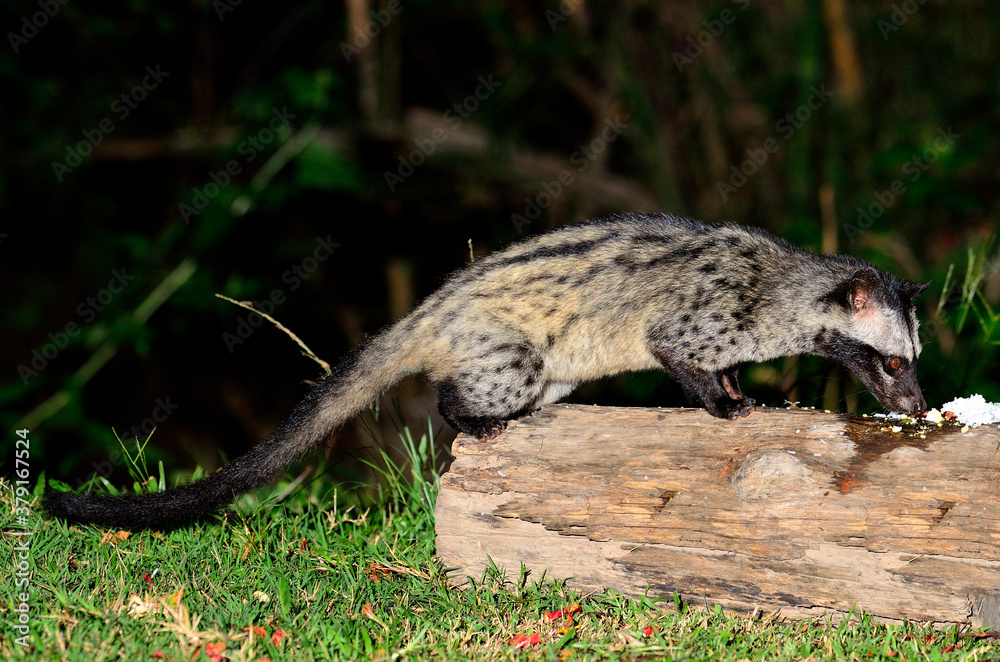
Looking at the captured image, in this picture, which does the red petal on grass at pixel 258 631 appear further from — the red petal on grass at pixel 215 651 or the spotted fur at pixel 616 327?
the spotted fur at pixel 616 327

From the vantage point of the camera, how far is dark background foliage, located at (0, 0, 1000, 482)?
871cm

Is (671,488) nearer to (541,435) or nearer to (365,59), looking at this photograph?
(541,435)

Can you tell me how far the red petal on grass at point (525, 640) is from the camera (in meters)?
4.11

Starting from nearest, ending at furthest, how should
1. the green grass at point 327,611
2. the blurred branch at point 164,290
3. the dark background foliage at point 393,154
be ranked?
the green grass at point 327,611 < the blurred branch at point 164,290 < the dark background foliage at point 393,154

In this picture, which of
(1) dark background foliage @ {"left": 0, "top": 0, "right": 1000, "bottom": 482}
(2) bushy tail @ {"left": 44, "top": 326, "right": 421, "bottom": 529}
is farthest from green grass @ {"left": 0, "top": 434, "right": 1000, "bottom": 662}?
(1) dark background foliage @ {"left": 0, "top": 0, "right": 1000, "bottom": 482}

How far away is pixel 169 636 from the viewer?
13.0 feet

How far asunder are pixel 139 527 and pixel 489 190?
300 inches

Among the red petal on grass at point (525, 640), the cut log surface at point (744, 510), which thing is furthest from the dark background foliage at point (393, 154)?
the red petal on grass at point (525, 640)

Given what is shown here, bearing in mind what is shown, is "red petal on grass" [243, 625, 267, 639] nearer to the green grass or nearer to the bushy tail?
the green grass

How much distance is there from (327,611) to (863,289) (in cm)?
349

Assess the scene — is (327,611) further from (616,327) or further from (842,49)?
(842,49)

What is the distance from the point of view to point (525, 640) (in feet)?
13.6

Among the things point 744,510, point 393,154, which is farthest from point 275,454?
point 393,154

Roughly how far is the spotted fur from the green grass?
0.48 metres
